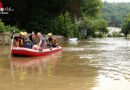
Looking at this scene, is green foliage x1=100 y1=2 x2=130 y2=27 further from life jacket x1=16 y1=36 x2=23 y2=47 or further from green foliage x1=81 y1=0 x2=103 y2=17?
life jacket x1=16 y1=36 x2=23 y2=47

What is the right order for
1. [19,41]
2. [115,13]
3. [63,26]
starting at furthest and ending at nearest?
[115,13], [63,26], [19,41]

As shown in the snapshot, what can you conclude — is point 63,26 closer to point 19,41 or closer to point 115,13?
point 19,41

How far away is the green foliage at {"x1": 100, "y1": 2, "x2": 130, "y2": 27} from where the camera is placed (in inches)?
6819

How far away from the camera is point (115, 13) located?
6969 inches

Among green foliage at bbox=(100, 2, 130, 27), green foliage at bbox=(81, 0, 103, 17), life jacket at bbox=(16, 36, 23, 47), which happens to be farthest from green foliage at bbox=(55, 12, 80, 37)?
green foliage at bbox=(100, 2, 130, 27)

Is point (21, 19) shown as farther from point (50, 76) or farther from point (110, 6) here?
point (110, 6)

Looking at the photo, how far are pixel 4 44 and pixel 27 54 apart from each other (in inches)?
433

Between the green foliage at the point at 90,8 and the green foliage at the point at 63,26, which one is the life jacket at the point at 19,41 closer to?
the green foliage at the point at 63,26

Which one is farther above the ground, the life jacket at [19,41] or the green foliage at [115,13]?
the green foliage at [115,13]

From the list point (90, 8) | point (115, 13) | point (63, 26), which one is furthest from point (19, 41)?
point (115, 13)

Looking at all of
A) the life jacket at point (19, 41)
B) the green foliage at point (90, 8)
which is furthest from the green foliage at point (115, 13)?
the life jacket at point (19, 41)

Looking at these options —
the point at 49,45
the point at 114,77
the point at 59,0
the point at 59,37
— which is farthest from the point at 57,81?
the point at 59,0

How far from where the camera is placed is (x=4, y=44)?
25.2m

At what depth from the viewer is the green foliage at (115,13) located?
568 ft
